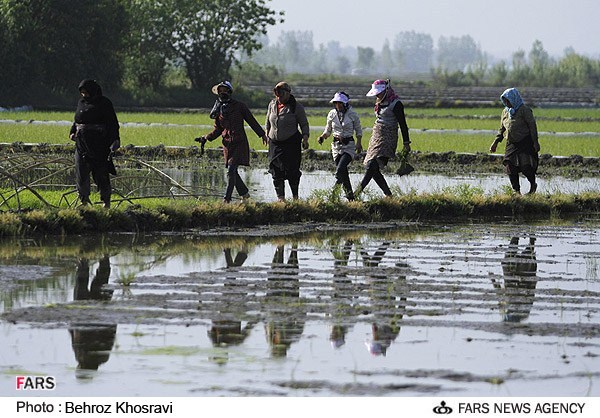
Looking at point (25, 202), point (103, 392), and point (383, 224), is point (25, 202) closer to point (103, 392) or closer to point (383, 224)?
point (383, 224)

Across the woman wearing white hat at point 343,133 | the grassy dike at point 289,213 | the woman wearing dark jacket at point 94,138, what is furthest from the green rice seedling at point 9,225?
the woman wearing white hat at point 343,133

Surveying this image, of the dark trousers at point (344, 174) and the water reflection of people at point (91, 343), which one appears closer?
the water reflection of people at point (91, 343)

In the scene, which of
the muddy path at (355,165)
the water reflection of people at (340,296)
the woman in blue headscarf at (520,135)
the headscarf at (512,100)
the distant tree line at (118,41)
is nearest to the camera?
the water reflection of people at (340,296)

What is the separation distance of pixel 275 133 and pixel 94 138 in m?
2.31

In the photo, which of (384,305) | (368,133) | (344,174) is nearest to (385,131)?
(344,174)

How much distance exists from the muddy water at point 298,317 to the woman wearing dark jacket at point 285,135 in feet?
7.17

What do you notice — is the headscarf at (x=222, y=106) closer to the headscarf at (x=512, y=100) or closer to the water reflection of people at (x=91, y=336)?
the headscarf at (x=512, y=100)

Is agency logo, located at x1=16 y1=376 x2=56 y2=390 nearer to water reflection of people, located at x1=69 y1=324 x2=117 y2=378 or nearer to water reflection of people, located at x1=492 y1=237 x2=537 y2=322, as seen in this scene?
water reflection of people, located at x1=69 y1=324 x2=117 y2=378

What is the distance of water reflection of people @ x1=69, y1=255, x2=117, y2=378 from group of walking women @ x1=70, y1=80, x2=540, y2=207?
357 cm

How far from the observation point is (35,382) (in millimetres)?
6680

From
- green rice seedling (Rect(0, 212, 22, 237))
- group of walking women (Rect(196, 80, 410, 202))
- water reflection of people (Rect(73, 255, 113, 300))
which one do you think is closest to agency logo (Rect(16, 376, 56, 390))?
water reflection of people (Rect(73, 255, 113, 300))

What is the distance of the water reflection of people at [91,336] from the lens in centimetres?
725
